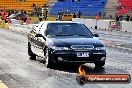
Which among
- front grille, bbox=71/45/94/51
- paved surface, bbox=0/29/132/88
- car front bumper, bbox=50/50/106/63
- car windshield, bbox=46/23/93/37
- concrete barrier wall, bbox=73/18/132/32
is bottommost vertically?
concrete barrier wall, bbox=73/18/132/32

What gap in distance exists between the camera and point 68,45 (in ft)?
38.6

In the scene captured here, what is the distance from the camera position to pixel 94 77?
502 centimetres

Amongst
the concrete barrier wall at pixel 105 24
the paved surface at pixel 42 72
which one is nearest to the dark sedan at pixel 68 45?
the paved surface at pixel 42 72

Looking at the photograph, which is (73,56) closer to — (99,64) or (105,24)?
(99,64)

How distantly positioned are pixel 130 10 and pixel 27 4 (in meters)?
28.4

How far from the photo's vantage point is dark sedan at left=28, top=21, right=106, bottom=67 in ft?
38.3

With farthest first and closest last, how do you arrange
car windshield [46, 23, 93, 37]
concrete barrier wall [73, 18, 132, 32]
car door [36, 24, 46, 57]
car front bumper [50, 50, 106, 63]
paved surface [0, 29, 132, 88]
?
concrete barrier wall [73, 18, 132, 32] → car windshield [46, 23, 93, 37] → car door [36, 24, 46, 57] → car front bumper [50, 50, 106, 63] → paved surface [0, 29, 132, 88]

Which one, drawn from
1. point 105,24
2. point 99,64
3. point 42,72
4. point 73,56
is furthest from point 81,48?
point 105,24

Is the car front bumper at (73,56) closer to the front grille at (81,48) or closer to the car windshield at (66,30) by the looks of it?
the front grille at (81,48)

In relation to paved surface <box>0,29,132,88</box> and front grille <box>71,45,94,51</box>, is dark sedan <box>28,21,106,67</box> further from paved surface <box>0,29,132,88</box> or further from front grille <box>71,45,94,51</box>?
paved surface <box>0,29,132,88</box>

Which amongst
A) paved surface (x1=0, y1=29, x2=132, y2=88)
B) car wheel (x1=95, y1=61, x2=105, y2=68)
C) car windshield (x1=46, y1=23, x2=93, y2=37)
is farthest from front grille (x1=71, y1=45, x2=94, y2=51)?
car windshield (x1=46, y1=23, x2=93, y2=37)

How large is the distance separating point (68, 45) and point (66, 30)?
4.90ft

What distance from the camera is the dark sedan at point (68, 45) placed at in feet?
38.3

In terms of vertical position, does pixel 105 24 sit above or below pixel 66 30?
below
